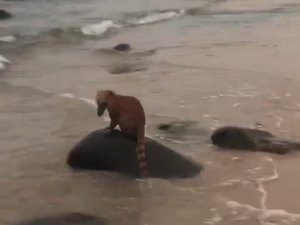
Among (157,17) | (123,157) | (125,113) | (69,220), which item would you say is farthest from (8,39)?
(69,220)

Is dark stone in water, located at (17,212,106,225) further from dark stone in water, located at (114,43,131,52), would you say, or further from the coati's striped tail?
dark stone in water, located at (114,43,131,52)

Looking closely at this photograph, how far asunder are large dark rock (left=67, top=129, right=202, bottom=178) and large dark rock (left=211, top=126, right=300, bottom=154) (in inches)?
31.7

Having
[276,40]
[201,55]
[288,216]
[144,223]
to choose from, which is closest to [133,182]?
[144,223]

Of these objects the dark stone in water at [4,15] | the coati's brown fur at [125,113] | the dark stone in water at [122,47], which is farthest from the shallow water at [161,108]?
the dark stone in water at [4,15]

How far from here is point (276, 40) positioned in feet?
57.4

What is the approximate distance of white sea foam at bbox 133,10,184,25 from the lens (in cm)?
2386

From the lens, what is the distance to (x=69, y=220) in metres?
6.37

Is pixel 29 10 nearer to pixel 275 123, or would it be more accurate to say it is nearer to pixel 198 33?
pixel 198 33

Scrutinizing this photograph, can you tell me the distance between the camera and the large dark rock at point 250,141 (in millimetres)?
8445

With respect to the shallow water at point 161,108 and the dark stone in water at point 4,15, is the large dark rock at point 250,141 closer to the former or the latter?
the shallow water at point 161,108

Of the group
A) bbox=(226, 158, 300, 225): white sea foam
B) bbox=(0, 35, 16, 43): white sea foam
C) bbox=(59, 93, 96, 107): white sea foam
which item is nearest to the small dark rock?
bbox=(226, 158, 300, 225): white sea foam

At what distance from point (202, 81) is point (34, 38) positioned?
861 centimetres

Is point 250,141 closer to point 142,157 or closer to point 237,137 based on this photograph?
point 237,137

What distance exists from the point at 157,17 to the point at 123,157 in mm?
17385
